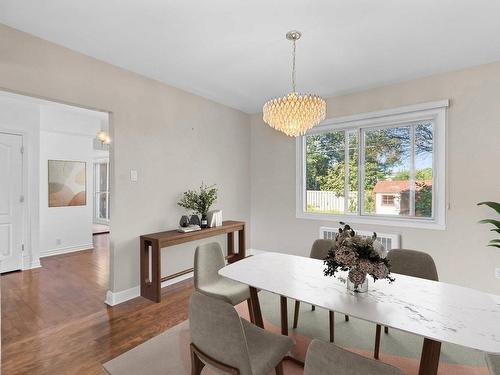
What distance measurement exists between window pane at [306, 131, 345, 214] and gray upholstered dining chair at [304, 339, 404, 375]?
10.9ft

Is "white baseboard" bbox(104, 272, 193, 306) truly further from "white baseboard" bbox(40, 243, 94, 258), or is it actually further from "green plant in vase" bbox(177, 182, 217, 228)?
"white baseboard" bbox(40, 243, 94, 258)

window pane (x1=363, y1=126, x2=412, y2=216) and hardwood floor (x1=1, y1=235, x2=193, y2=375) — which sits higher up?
window pane (x1=363, y1=126, x2=412, y2=216)

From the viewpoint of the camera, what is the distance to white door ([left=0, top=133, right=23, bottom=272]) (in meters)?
3.97

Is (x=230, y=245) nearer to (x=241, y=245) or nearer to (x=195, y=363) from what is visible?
(x=241, y=245)

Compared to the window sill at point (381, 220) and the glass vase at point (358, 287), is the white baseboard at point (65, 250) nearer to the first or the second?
the window sill at point (381, 220)

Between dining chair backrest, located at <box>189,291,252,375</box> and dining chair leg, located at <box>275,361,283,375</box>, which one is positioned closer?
dining chair backrest, located at <box>189,291,252,375</box>

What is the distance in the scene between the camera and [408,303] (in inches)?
59.2

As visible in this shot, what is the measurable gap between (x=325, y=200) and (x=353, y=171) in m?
0.61

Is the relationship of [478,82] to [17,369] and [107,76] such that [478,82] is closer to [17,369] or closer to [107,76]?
[107,76]

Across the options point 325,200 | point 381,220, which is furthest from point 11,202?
point 381,220

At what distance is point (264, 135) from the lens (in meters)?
4.81

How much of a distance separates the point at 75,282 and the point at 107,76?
270 cm

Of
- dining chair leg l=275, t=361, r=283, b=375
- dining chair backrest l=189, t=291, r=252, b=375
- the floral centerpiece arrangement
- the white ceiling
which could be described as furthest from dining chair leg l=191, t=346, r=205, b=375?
the white ceiling

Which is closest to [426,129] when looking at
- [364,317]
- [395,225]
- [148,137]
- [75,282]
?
[395,225]
